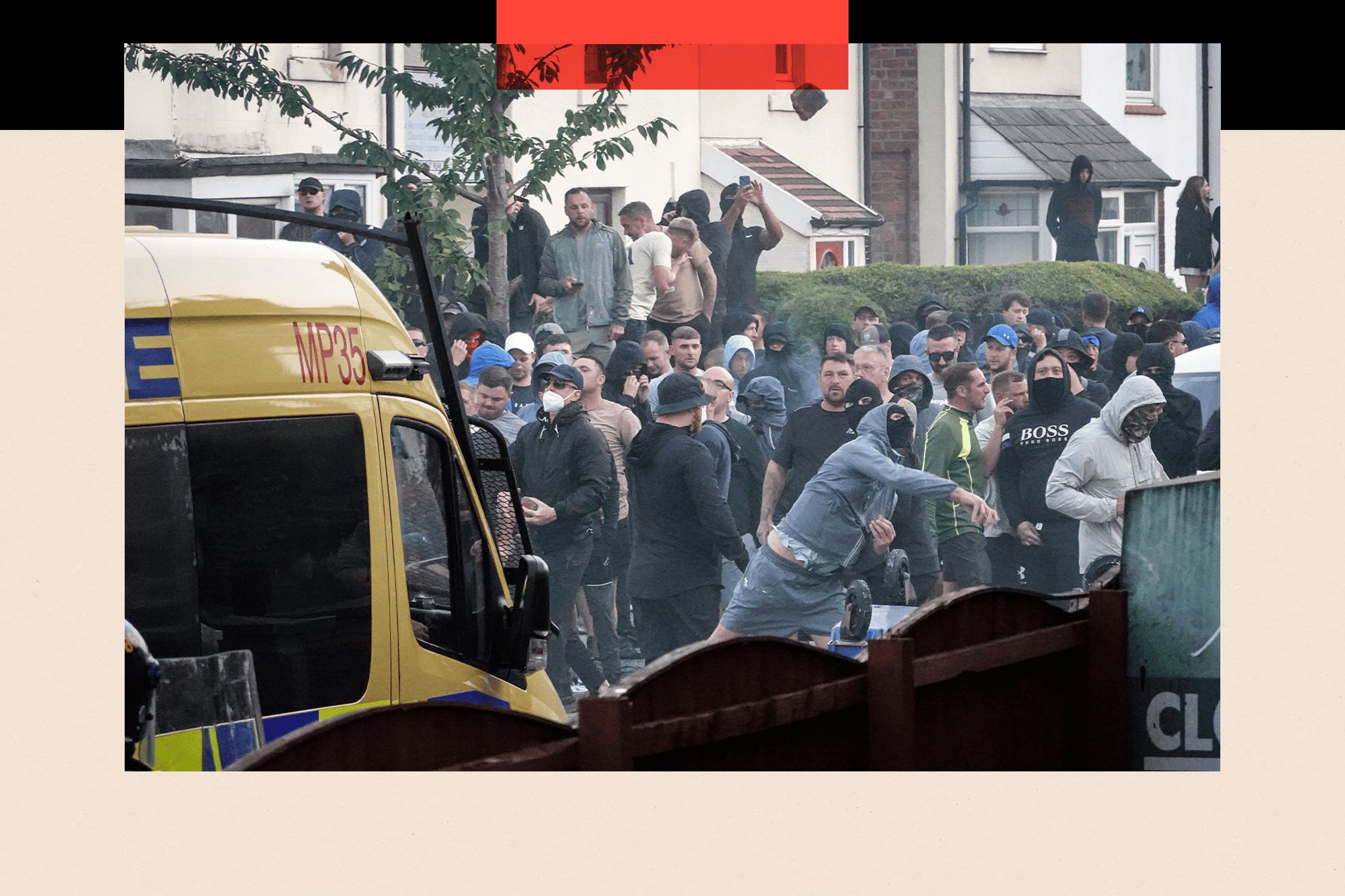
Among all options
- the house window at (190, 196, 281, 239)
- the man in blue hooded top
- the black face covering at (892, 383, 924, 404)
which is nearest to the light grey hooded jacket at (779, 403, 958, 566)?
the man in blue hooded top

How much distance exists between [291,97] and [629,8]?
5.92 ft

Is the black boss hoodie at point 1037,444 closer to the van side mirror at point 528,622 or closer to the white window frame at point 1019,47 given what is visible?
the white window frame at point 1019,47

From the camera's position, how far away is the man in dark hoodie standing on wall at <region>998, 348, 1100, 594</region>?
860cm

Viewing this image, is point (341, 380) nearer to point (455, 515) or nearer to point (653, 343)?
point (455, 515)

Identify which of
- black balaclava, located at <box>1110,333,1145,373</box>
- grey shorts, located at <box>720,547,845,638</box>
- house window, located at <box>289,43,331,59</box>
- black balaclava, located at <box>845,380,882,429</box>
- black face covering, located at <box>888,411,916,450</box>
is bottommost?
grey shorts, located at <box>720,547,845,638</box>

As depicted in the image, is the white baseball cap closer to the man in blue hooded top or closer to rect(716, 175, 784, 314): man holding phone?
rect(716, 175, 784, 314): man holding phone

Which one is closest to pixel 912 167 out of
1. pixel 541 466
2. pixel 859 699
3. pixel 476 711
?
pixel 541 466

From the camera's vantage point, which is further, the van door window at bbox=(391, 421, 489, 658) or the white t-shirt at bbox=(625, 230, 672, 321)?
the white t-shirt at bbox=(625, 230, 672, 321)

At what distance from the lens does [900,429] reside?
8.59 metres

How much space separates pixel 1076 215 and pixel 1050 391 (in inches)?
60.7

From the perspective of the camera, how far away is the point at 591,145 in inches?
357

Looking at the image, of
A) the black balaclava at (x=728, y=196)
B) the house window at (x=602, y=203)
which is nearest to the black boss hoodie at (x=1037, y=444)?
the black balaclava at (x=728, y=196)

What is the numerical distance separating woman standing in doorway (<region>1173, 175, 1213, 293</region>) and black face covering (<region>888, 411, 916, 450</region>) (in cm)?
208

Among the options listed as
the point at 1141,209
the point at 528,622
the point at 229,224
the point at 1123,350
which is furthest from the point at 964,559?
the point at 528,622
